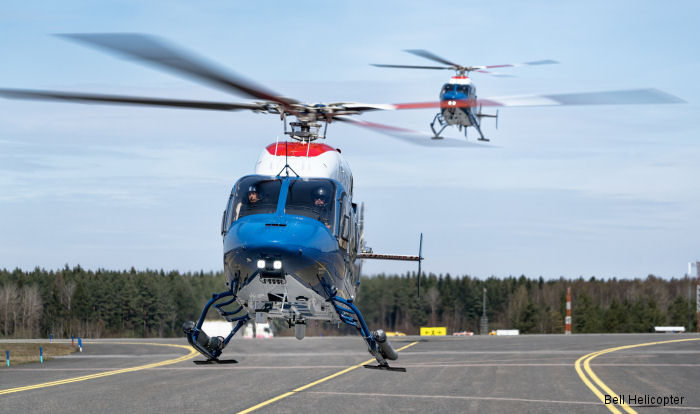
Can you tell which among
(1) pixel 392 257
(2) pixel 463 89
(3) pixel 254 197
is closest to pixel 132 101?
(3) pixel 254 197

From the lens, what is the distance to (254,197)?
1673cm

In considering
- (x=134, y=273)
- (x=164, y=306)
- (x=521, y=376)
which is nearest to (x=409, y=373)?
(x=521, y=376)

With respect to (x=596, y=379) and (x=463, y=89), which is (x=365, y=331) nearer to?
(x=596, y=379)

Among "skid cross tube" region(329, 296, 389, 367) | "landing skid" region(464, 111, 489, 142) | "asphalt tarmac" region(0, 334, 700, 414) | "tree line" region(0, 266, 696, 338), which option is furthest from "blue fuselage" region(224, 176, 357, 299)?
"tree line" region(0, 266, 696, 338)

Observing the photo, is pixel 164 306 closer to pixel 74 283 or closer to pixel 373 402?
pixel 74 283

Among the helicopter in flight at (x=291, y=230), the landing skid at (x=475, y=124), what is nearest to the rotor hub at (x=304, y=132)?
the helicopter in flight at (x=291, y=230)

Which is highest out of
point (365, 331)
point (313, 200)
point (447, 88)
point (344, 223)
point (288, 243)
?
point (447, 88)

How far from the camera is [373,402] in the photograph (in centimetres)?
2080

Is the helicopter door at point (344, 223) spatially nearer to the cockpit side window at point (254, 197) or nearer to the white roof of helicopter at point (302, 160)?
the white roof of helicopter at point (302, 160)

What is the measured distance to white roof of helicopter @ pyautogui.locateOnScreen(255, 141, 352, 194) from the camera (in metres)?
18.1

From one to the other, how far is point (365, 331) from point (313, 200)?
3.11m

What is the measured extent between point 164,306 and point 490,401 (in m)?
145

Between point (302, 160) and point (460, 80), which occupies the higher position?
point (460, 80)

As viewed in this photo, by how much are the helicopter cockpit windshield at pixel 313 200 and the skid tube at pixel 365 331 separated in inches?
73.5
